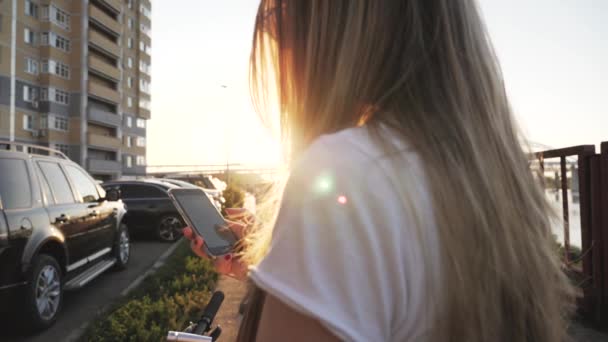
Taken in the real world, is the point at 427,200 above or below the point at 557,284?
above

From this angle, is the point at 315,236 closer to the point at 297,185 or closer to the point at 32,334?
the point at 297,185

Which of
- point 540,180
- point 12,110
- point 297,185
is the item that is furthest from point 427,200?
point 12,110

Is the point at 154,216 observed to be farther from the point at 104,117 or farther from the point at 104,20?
the point at 104,20

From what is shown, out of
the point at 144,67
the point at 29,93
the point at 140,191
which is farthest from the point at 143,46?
the point at 140,191

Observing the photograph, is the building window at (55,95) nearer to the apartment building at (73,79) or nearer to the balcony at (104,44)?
the apartment building at (73,79)

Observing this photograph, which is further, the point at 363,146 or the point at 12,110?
the point at 12,110

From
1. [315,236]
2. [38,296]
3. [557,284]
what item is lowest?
[38,296]

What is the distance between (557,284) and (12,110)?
160 feet

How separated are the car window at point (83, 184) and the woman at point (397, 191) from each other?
6.19 meters

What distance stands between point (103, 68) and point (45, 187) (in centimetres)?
5505

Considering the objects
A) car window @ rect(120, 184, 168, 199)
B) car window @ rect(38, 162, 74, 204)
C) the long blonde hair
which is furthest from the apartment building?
the long blonde hair

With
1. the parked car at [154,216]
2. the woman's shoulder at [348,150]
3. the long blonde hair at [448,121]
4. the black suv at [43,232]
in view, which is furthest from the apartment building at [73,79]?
the woman's shoulder at [348,150]

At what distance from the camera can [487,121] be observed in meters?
1.03

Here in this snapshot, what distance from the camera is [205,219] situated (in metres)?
2.12
